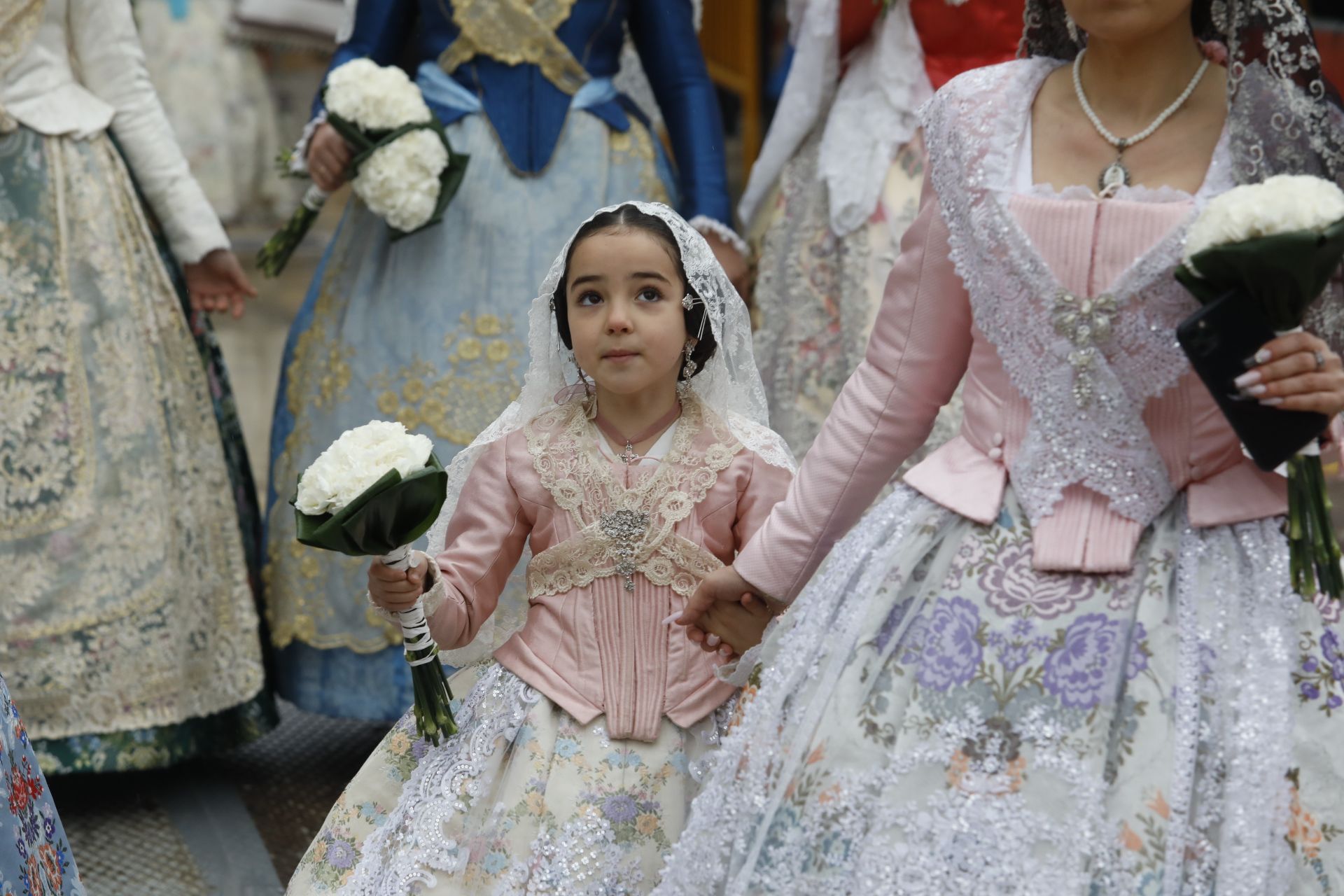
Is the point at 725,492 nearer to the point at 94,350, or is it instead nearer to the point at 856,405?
the point at 856,405

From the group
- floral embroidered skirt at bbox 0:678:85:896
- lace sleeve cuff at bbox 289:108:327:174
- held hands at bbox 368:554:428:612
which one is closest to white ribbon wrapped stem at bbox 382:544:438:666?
held hands at bbox 368:554:428:612

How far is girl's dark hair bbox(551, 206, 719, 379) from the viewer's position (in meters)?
2.82

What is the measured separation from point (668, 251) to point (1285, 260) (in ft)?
3.81

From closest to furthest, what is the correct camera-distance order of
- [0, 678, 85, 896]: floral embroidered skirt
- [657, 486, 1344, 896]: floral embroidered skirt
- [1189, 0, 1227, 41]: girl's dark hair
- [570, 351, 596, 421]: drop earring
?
[657, 486, 1344, 896]: floral embroidered skirt → [1189, 0, 1227, 41]: girl's dark hair → [0, 678, 85, 896]: floral embroidered skirt → [570, 351, 596, 421]: drop earring

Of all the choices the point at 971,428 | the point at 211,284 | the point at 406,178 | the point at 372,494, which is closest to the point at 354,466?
the point at 372,494

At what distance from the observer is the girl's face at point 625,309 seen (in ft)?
9.05

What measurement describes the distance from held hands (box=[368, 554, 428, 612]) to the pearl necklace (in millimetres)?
1057

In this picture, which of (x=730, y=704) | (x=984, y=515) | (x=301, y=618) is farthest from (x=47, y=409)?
(x=984, y=515)

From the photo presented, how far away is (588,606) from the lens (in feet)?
9.07

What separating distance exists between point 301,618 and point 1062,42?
2.31 metres

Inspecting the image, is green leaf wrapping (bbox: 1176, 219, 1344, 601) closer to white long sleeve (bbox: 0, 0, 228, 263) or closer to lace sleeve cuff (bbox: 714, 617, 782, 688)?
lace sleeve cuff (bbox: 714, 617, 782, 688)

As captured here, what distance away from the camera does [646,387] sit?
9.39 feet

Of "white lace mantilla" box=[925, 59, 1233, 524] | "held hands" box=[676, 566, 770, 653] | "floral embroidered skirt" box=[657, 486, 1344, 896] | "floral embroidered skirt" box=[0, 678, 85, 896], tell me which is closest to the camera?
"floral embroidered skirt" box=[657, 486, 1344, 896]

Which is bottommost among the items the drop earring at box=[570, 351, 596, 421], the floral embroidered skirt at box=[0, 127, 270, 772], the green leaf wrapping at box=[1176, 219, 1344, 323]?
the floral embroidered skirt at box=[0, 127, 270, 772]
